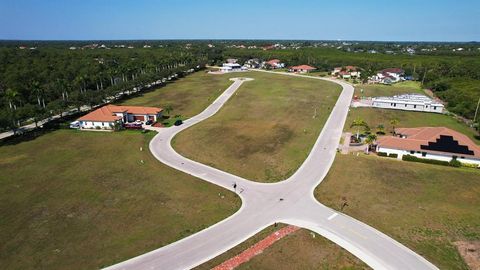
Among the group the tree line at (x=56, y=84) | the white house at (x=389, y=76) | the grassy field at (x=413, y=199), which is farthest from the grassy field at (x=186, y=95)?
the white house at (x=389, y=76)

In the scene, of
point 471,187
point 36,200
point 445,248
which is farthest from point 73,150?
point 471,187

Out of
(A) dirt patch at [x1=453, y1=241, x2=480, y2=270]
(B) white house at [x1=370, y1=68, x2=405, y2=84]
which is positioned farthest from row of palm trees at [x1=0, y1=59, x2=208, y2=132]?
(B) white house at [x1=370, y1=68, x2=405, y2=84]

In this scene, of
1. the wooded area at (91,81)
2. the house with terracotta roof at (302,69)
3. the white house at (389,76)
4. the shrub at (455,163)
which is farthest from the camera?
the house with terracotta roof at (302,69)

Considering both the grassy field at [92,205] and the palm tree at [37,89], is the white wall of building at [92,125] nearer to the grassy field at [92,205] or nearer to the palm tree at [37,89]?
the grassy field at [92,205]

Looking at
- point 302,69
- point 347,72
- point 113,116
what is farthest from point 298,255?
point 302,69

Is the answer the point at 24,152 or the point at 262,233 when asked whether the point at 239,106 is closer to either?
the point at 24,152

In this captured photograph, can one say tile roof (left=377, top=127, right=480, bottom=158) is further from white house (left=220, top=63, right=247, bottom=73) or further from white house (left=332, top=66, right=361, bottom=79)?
white house (left=220, top=63, right=247, bottom=73)
